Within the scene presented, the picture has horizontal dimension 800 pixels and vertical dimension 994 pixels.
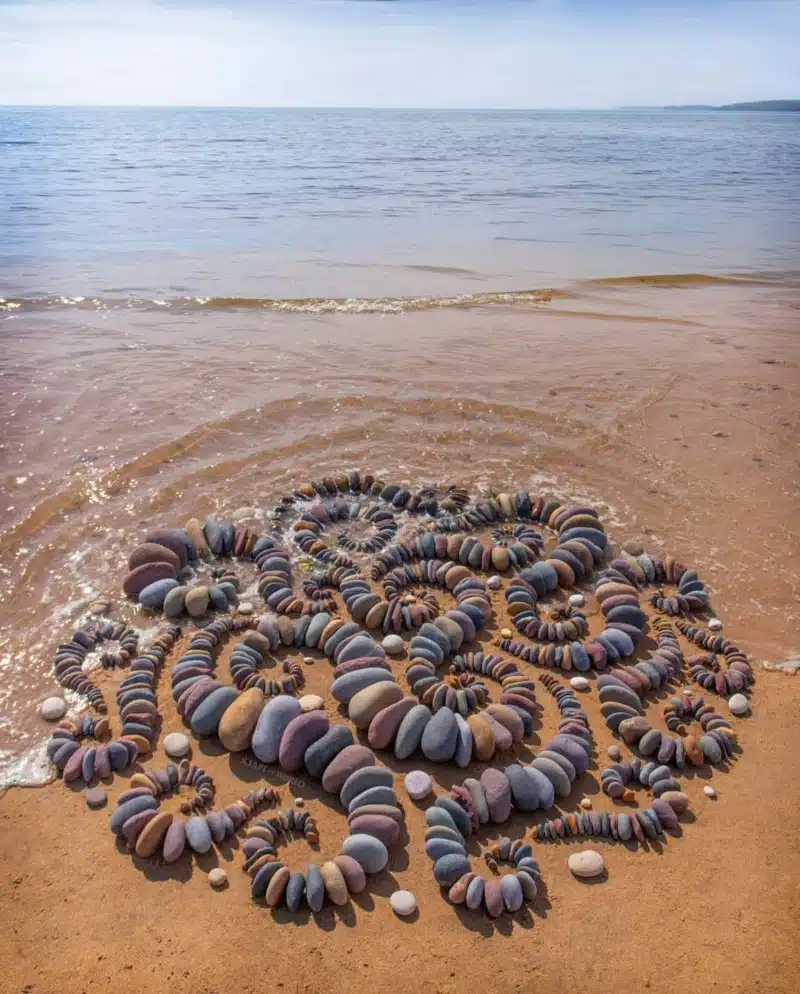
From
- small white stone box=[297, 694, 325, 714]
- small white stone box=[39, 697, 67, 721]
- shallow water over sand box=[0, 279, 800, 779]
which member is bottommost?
small white stone box=[39, 697, 67, 721]

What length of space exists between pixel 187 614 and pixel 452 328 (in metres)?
7.43

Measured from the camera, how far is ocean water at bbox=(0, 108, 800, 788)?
612cm

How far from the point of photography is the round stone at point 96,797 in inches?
149

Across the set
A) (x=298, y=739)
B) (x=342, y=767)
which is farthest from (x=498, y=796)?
(x=298, y=739)

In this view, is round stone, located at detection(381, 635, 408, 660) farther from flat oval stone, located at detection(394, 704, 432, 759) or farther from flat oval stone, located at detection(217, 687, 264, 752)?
flat oval stone, located at detection(217, 687, 264, 752)

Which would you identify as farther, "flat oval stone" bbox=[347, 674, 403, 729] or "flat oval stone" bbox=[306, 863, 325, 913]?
"flat oval stone" bbox=[347, 674, 403, 729]

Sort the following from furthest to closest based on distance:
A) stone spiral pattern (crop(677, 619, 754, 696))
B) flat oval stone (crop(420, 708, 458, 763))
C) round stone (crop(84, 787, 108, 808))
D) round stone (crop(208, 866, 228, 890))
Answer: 1. stone spiral pattern (crop(677, 619, 754, 696))
2. flat oval stone (crop(420, 708, 458, 763))
3. round stone (crop(84, 787, 108, 808))
4. round stone (crop(208, 866, 228, 890))

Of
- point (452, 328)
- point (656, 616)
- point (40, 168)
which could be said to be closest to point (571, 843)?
point (656, 616)

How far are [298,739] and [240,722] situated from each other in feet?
1.23

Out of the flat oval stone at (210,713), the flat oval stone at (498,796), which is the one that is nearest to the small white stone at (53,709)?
the flat oval stone at (210,713)

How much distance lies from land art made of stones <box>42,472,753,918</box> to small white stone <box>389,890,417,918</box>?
0.16 metres

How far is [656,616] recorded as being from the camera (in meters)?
5.33

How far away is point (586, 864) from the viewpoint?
137 inches

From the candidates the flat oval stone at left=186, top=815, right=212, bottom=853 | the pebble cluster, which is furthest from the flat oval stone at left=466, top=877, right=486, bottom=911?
the flat oval stone at left=186, top=815, right=212, bottom=853
